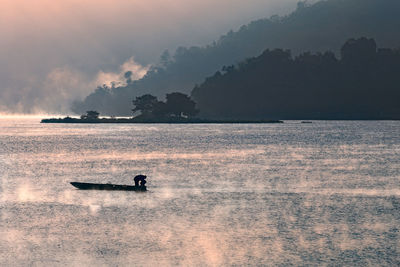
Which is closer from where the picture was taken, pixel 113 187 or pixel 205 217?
pixel 205 217

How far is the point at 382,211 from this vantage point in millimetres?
56812

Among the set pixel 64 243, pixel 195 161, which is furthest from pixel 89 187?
pixel 195 161

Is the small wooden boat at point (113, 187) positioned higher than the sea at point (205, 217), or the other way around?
the small wooden boat at point (113, 187)

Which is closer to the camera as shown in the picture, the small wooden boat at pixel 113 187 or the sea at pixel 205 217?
the sea at pixel 205 217

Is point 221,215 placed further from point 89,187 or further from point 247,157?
point 247,157

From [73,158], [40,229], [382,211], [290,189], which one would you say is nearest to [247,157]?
[73,158]

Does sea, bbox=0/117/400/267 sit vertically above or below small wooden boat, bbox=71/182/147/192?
below

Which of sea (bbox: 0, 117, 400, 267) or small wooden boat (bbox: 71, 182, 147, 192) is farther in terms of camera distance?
small wooden boat (bbox: 71, 182, 147, 192)

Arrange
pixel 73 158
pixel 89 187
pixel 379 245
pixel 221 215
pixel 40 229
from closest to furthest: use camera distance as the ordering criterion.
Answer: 1. pixel 379 245
2. pixel 40 229
3. pixel 221 215
4. pixel 89 187
5. pixel 73 158

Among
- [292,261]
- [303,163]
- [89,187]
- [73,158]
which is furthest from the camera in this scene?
[73,158]

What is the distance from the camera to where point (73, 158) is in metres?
126

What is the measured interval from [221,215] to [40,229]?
14361mm

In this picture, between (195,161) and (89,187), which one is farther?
(195,161)

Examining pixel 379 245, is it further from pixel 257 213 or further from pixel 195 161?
pixel 195 161
